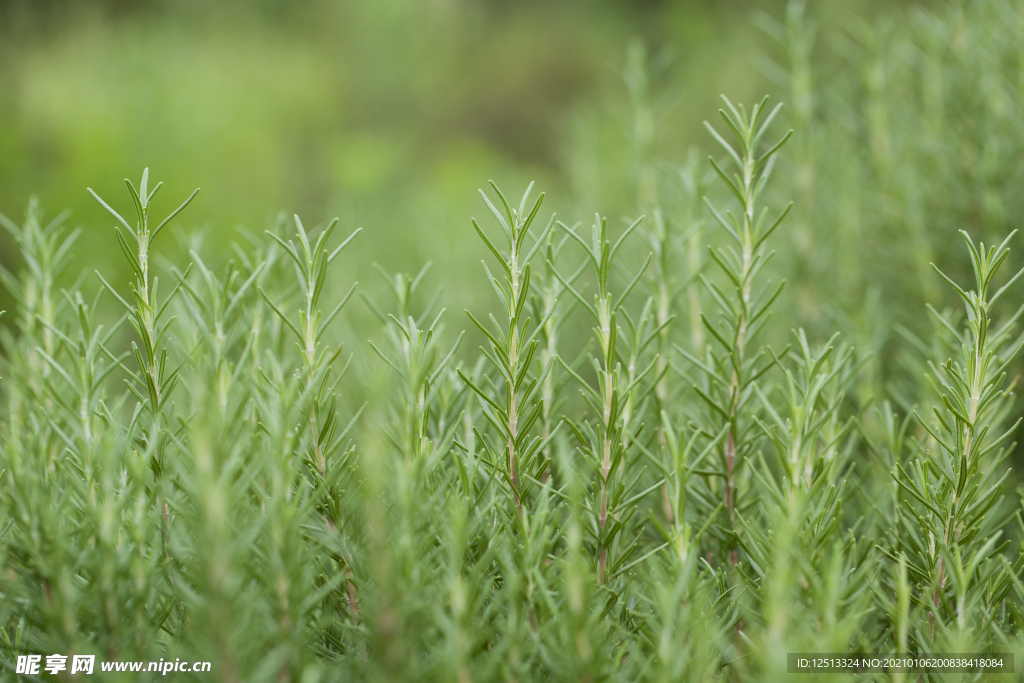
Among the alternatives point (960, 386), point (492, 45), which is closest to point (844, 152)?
point (960, 386)

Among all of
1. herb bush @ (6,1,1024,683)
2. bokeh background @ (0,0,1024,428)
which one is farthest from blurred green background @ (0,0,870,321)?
herb bush @ (6,1,1024,683)

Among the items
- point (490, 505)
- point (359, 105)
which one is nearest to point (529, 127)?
point (359, 105)

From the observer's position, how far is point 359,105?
1775 millimetres

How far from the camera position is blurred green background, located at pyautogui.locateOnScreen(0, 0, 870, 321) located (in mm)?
761

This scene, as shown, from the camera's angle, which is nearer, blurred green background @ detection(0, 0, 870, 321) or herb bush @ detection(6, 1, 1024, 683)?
herb bush @ detection(6, 1, 1024, 683)

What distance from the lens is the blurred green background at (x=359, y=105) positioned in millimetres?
761

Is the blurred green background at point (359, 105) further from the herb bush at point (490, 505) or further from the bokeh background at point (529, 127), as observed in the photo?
the herb bush at point (490, 505)

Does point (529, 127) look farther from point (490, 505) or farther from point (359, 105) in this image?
point (490, 505)

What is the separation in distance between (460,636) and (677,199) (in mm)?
391

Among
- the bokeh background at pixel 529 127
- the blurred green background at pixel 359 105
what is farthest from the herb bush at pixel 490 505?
the blurred green background at pixel 359 105

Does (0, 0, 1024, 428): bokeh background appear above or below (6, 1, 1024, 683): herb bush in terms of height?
above

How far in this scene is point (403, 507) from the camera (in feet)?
0.56

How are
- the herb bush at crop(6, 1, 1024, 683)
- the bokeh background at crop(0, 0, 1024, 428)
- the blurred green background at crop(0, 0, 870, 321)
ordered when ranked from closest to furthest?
the herb bush at crop(6, 1, 1024, 683) → the bokeh background at crop(0, 0, 1024, 428) → the blurred green background at crop(0, 0, 870, 321)

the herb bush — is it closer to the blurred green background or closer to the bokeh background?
the bokeh background
